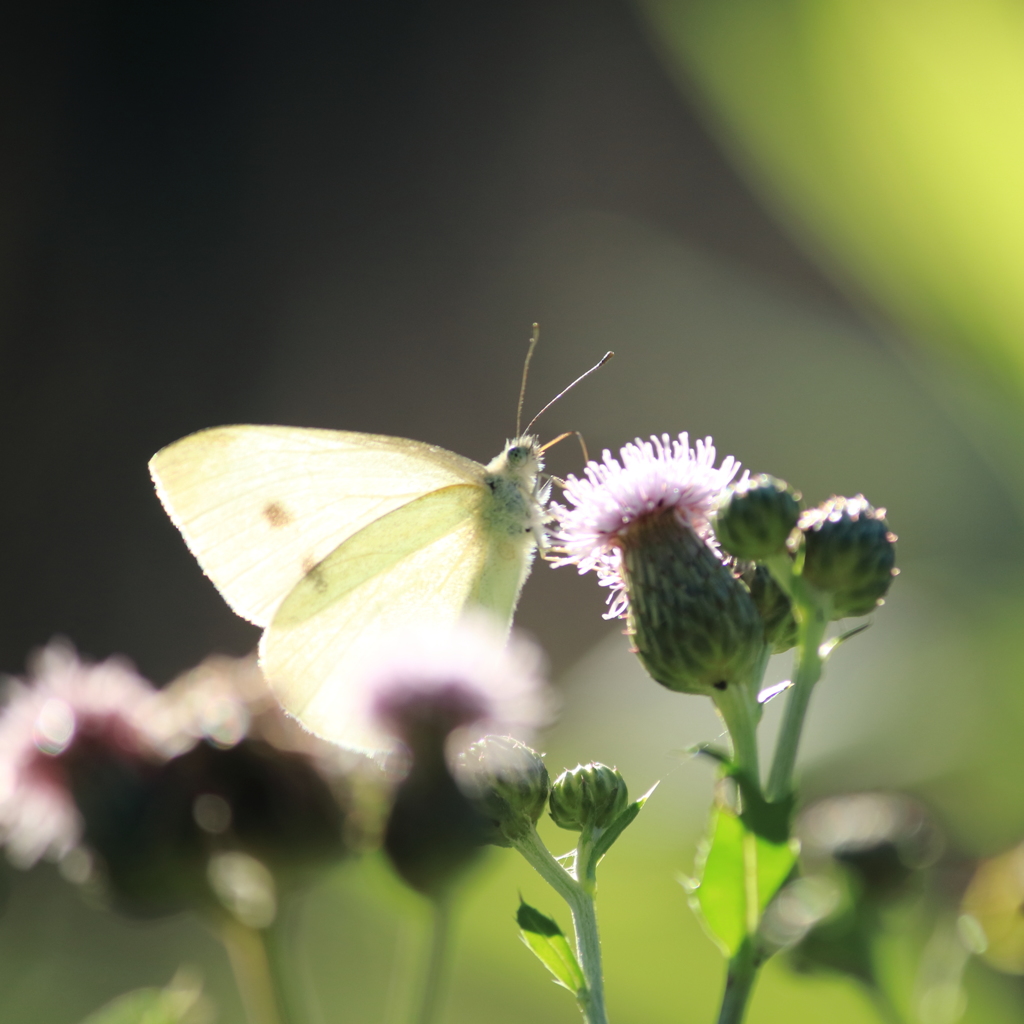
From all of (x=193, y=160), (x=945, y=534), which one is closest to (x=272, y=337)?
(x=193, y=160)

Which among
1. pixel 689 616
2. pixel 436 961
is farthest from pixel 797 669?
pixel 436 961

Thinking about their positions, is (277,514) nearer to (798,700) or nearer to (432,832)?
(432,832)

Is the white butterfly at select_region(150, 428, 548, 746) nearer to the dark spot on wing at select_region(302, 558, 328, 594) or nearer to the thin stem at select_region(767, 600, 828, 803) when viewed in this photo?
the dark spot on wing at select_region(302, 558, 328, 594)

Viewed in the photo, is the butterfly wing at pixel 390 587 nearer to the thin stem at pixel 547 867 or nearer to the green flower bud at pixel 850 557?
the thin stem at pixel 547 867

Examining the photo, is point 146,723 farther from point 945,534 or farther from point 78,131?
point 78,131

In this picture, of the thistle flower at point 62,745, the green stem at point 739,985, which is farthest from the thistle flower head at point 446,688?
the green stem at point 739,985
